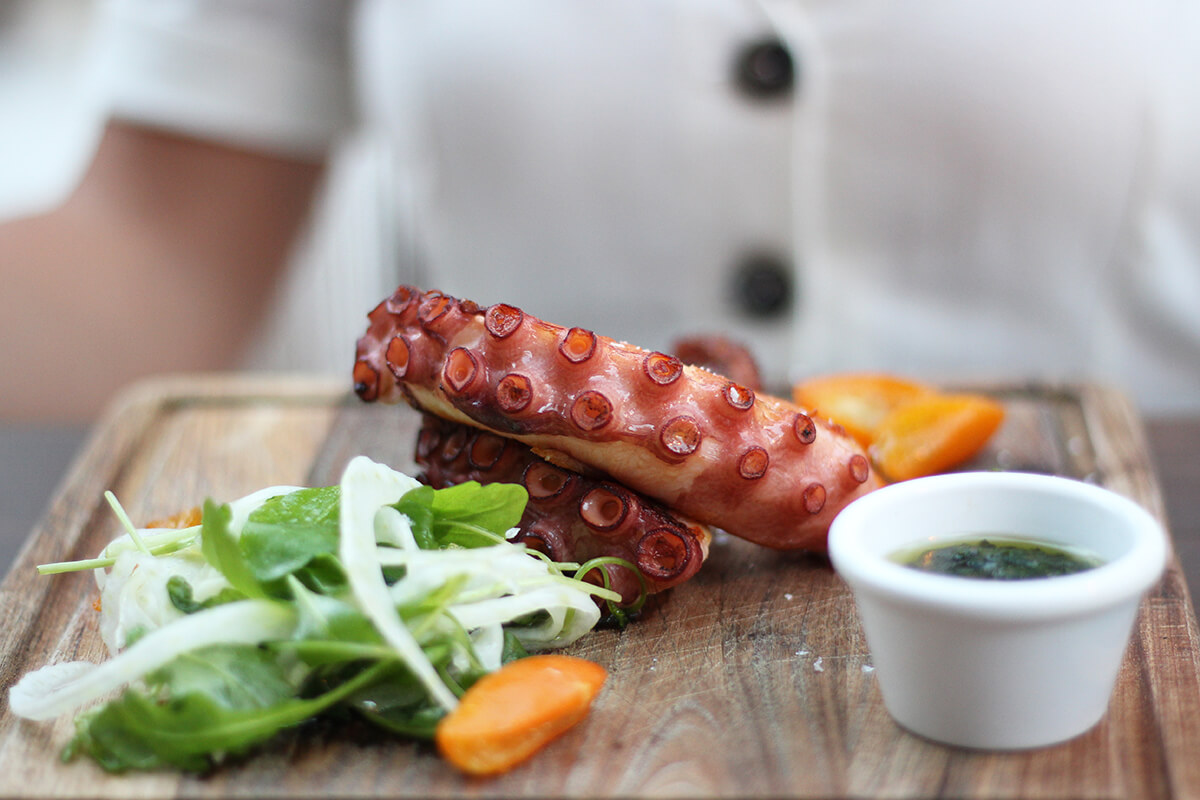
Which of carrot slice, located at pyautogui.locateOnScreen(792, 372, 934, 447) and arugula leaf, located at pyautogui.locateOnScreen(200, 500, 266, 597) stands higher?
arugula leaf, located at pyautogui.locateOnScreen(200, 500, 266, 597)

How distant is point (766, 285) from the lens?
9.91ft

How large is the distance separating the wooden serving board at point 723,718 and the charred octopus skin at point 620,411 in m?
0.17

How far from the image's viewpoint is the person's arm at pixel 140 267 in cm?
346

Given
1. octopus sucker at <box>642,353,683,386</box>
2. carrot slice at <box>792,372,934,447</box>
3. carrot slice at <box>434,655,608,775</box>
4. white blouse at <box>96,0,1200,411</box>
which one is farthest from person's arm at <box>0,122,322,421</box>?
carrot slice at <box>434,655,608,775</box>

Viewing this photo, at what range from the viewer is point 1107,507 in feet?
4.61

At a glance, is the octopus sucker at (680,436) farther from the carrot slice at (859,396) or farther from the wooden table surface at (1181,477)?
the wooden table surface at (1181,477)

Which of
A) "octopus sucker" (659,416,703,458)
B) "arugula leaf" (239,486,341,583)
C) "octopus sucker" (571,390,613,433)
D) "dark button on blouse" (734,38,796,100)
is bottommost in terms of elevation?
"arugula leaf" (239,486,341,583)

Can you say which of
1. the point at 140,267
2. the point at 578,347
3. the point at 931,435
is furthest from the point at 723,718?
the point at 140,267

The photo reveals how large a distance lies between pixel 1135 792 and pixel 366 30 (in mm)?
2769

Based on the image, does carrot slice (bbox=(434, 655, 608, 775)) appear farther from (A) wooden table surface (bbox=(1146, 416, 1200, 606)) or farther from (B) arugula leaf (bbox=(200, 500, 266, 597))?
(A) wooden table surface (bbox=(1146, 416, 1200, 606))

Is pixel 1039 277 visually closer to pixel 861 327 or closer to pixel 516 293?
pixel 861 327

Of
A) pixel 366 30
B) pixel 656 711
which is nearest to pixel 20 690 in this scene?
pixel 656 711

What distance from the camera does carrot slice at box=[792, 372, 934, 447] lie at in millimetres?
2125

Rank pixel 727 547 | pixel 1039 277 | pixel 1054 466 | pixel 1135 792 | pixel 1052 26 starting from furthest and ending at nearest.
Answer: pixel 1039 277 → pixel 1052 26 → pixel 1054 466 → pixel 727 547 → pixel 1135 792
